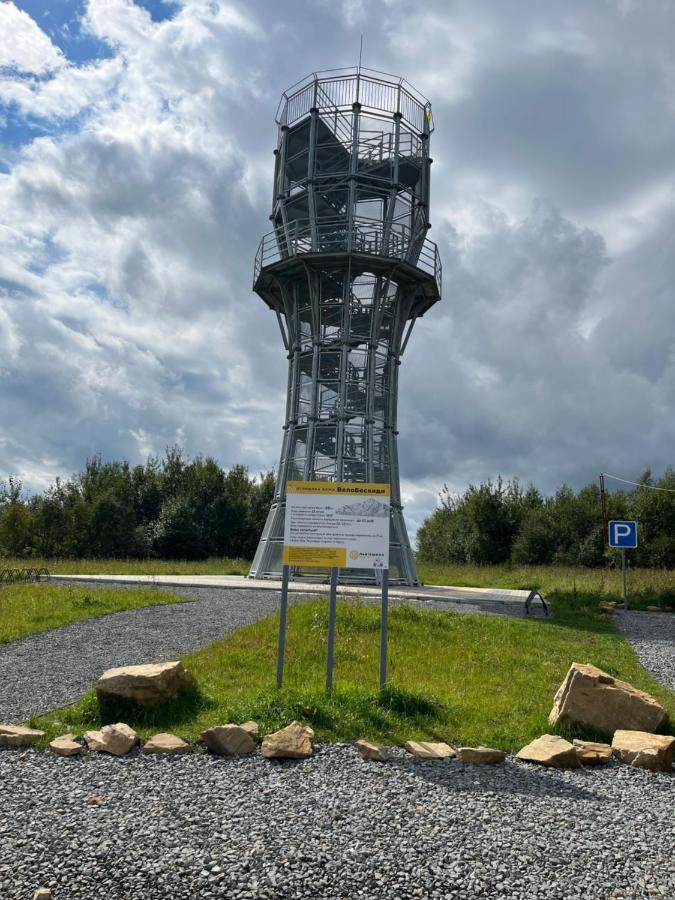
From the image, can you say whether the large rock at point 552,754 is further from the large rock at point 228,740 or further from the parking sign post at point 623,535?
the parking sign post at point 623,535

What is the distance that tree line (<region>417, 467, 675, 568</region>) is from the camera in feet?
153

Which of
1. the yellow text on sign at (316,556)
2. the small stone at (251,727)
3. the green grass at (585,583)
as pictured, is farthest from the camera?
the green grass at (585,583)

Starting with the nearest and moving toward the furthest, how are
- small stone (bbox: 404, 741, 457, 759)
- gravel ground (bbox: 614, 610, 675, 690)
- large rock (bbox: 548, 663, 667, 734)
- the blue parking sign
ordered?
small stone (bbox: 404, 741, 457, 759) < large rock (bbox: 548, 663, 667, 734) < gravel ground (bbox: 614, 610, 675, 690) < the blue parking sign

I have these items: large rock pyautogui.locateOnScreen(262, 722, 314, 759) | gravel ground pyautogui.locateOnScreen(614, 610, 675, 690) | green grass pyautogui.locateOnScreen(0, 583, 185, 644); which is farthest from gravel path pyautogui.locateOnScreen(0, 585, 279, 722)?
gravel ground pyautogui.locateOnScreen(614, 610, 675, 690)

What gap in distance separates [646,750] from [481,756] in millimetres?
1655

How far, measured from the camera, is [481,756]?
6977mm

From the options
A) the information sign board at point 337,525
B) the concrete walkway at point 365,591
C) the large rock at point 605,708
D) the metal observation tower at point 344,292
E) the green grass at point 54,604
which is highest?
the metal observation tower at point 344,292

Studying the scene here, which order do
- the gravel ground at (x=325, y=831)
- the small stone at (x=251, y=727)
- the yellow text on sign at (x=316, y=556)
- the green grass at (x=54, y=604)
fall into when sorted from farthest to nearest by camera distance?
the green grass at (x=54, y=604) → the yellow text on sign at (x=316, y=556) → the small stone at (x=251, y=727) → the gravel ground at (x=325, y=831)

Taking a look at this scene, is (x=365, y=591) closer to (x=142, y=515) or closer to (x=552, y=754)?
(x=552, y=754)

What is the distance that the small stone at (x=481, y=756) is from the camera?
698 cm

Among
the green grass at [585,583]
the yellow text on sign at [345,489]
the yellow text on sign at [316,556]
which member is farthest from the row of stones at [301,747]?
the green grass at [585,583]

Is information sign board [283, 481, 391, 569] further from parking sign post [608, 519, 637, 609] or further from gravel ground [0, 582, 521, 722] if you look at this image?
parking sign post [608, 519, 637, 609]

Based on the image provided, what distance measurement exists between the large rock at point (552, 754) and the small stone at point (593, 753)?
0.11 meters

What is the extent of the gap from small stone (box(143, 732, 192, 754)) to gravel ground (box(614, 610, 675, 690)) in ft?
24.5
